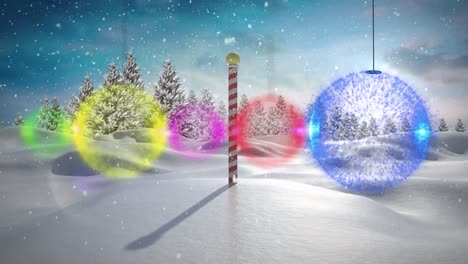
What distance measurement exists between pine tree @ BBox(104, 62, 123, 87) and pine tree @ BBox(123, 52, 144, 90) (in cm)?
69

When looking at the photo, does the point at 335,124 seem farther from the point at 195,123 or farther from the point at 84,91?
the point at 84,91

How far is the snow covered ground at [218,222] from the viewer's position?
412 centimetres

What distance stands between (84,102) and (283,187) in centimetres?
4830

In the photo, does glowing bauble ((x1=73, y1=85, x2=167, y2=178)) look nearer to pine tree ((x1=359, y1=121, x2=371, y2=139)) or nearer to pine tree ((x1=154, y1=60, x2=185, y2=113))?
pine tree ((x1=154, y1=60, x2=185, y2=113))

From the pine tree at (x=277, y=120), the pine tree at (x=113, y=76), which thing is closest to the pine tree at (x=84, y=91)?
the pine tree at (x=113, y=76)

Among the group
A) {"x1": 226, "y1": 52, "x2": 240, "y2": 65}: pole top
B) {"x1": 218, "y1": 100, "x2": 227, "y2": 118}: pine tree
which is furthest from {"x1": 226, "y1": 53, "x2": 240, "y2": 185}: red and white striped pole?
{"x1": 218, "y1": 100, "x2": 227, "y2": 118}: pine tree

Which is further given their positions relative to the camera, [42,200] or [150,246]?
[42,200]

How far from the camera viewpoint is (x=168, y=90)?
44.2m

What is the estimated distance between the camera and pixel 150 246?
4.30 meters

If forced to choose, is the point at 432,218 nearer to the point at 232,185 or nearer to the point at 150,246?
the point at 232,185

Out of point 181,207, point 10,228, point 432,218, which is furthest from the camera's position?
point 432,218

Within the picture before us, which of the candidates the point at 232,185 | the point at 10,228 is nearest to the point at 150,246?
the point at 10,228

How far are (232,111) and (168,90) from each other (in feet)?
122

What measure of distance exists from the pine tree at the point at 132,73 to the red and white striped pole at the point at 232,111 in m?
38.9
